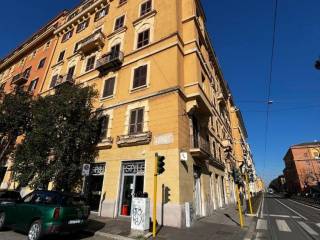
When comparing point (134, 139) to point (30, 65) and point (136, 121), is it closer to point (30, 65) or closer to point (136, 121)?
point (136, 121)

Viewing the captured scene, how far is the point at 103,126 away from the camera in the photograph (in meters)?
15.1

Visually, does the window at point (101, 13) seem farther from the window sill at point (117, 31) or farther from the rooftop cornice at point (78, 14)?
the window sill at point (117, 31)

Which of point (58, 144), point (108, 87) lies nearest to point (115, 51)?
point (108, 87)

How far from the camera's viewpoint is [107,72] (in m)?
17.0

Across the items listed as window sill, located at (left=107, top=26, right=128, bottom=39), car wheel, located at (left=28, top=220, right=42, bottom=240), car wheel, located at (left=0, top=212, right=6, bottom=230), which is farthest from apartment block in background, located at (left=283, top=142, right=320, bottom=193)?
car wheel, located at (left=0, top=212, right=6, bottom=230)

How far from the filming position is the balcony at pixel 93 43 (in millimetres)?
18922

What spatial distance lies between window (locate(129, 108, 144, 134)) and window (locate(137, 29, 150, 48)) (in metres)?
5.92

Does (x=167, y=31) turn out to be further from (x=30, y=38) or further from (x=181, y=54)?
(x=30, y=38)

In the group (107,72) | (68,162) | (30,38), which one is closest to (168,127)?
(68,162)

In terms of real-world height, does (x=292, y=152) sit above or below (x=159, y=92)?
above

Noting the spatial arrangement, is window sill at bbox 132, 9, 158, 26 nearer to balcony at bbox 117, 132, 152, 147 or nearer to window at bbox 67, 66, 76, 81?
window at bbox 67, 66, 76, 81

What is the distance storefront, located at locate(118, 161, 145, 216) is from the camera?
12.0 m

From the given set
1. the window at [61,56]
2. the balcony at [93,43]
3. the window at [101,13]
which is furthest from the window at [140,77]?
the window at [61,56]

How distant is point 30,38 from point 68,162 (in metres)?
31.7
